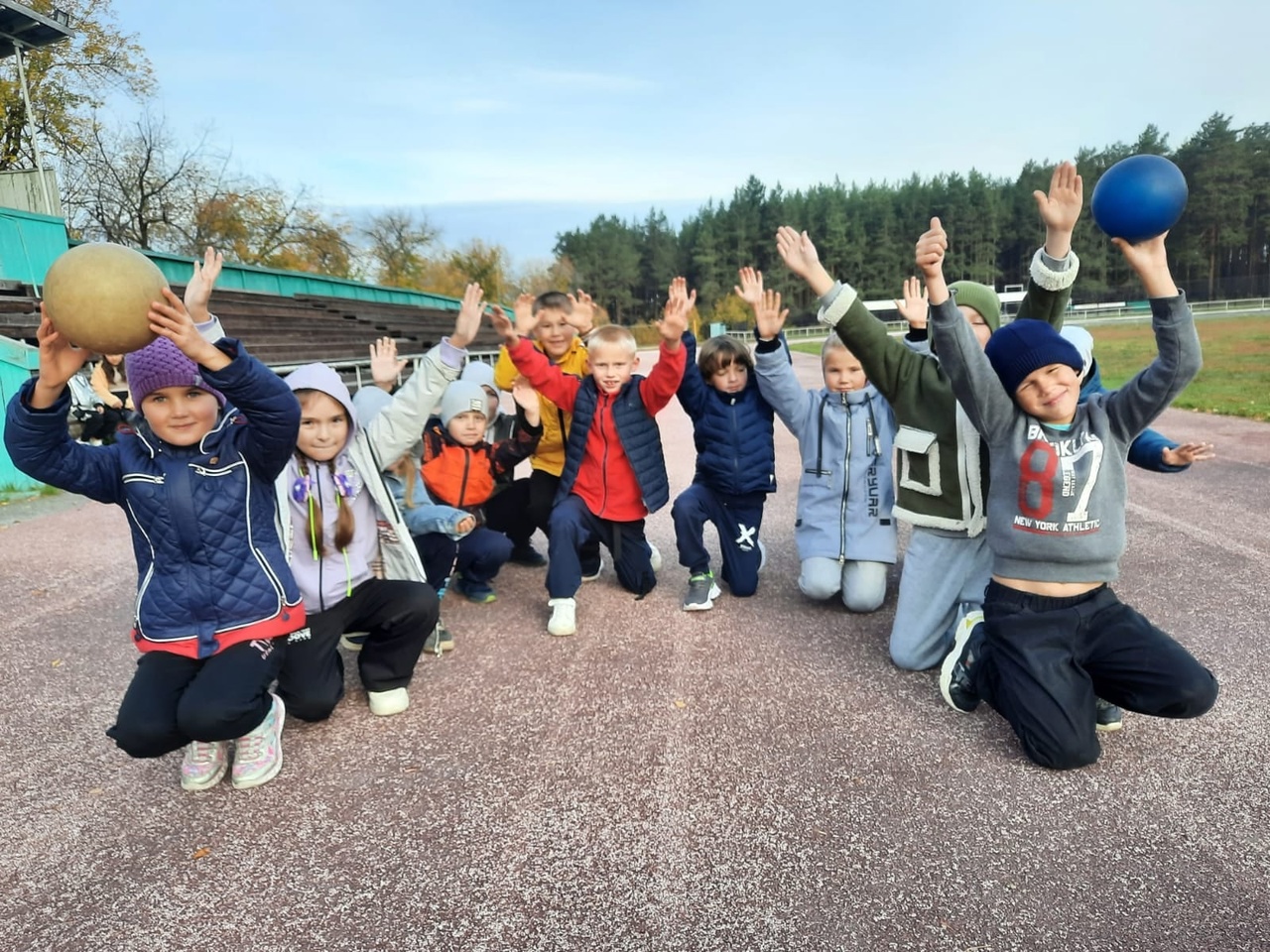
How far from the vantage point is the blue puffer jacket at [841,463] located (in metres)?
4.48

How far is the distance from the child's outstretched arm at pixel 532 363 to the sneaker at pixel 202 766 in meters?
2.46

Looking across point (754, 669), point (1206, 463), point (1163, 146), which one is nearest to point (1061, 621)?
point (754, 669)

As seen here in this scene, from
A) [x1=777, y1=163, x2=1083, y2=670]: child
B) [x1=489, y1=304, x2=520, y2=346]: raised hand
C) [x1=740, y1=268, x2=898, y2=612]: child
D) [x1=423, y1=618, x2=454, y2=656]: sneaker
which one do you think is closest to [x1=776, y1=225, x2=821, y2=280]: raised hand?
[x1=777, y1=163, x2=1083, y2=670]: child

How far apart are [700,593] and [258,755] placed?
2.53 m

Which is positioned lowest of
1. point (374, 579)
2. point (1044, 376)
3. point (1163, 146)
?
point (374, 579)

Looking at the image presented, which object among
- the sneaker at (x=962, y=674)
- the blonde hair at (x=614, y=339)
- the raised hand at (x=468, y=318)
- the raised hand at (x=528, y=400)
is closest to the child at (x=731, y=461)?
the blonde hair at (x=614, y=339)

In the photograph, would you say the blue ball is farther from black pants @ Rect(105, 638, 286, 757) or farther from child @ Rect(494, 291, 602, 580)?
black pants @ Rect(105, 638, 286, 757)

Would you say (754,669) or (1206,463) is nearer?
(754,669)

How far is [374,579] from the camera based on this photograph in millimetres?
3672

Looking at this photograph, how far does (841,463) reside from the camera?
4582 millimetres

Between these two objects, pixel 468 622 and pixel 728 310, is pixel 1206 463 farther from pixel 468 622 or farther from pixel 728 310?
pixel 728 310

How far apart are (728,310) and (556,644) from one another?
71807 millimetres

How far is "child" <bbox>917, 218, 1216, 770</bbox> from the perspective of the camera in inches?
110

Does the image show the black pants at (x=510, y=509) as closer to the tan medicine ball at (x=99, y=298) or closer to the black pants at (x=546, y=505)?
the black pants at (x=546, y=505)
